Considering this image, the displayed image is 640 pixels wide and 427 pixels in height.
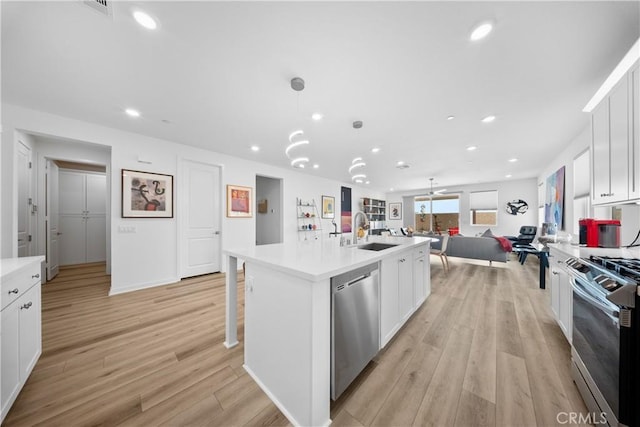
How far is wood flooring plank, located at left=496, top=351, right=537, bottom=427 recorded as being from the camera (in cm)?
123

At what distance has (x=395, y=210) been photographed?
10.4m

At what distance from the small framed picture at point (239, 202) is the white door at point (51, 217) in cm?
309

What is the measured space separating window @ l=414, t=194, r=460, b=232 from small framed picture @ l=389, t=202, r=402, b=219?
2.38ft

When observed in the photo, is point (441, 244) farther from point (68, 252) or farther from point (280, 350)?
point (68, 252)

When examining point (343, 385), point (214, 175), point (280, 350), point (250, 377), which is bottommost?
point (250, 377)

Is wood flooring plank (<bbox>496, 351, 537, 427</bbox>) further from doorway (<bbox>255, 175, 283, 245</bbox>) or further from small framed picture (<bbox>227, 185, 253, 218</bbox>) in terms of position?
doorway (<bbox>255, 175, 283, 245</bbox>)

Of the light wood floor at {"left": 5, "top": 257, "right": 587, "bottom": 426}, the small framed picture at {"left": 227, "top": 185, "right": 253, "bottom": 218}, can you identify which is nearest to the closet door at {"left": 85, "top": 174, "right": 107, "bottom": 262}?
the light wood floor at {"left": 5, "top": 257, "right": 587, "bottom": 426}

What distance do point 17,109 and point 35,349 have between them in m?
2.97

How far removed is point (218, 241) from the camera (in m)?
4.42

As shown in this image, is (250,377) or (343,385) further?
→ (250,377)

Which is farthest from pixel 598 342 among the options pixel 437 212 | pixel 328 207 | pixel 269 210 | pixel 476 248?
pixel 437 212

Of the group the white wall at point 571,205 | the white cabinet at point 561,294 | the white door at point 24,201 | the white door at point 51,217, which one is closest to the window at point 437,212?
the white wall at point 571,205

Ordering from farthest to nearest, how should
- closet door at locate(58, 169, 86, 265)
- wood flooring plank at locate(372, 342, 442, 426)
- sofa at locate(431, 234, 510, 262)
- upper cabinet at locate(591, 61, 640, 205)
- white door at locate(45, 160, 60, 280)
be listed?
1. closet door at locate(58, 169, 86, 265)
2. sofa at locate(431, 234, 510, 262)
3. white door at locate(45, 160, 60, 280)
4. upper cabinet at locate(591, 61, 640, 205)
5. wood flooring plank at locate(372, 342, 442, 426)

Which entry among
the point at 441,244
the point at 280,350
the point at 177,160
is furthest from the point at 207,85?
the point at 441,244
